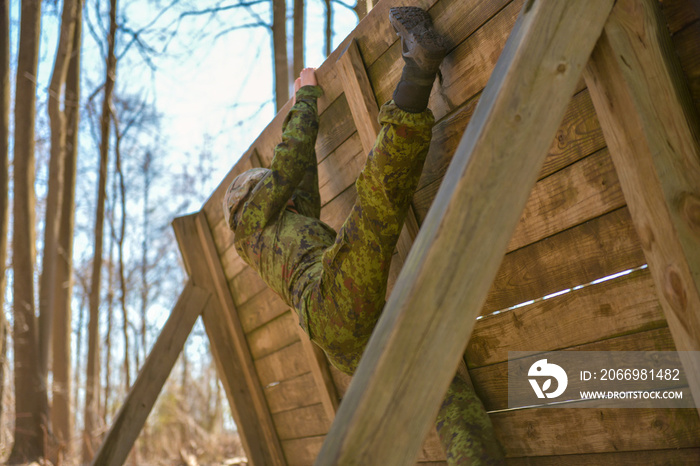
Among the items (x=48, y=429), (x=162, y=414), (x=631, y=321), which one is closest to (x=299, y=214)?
(x=631, y=321)

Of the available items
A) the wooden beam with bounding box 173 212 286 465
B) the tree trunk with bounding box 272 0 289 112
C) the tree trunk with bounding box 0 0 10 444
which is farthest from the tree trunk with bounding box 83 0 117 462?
the wooden beam with bounding box 173 212 286 465

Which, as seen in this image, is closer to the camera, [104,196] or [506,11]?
[506,11]

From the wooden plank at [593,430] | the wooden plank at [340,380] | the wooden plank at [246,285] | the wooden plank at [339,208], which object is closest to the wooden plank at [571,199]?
the wooden plank at [593,430]

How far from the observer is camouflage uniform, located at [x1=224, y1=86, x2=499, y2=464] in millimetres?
→ 1950

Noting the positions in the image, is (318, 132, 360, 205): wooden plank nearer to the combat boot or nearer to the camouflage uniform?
the camouflage uniform

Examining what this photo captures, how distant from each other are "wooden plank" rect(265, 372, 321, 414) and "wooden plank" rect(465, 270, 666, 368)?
145cm

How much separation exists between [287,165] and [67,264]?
926cm

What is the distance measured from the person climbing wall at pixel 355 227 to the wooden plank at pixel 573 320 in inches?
9.2

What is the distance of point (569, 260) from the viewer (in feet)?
5.84

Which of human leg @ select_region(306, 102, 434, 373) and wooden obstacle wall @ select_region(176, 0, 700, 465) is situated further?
human leg @ select_region(306, 102, 434, 373)

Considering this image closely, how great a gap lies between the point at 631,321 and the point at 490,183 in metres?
0.87

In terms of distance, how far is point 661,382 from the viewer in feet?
5.23

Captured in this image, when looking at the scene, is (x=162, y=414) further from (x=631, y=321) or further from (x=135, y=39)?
(x=631, y=321)

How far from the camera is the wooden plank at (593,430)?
5.21ft
